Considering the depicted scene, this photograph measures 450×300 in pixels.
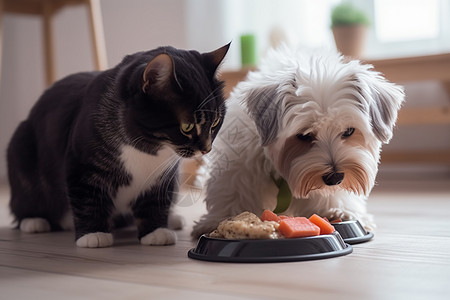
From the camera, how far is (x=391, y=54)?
4359 mm

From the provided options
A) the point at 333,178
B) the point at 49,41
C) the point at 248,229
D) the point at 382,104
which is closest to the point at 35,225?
the point at 248,229

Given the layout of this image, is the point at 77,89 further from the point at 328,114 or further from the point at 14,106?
the point at 14,106

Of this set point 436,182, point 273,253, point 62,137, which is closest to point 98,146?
point 62,137

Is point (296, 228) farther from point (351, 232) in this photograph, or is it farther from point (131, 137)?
point (131, 137)

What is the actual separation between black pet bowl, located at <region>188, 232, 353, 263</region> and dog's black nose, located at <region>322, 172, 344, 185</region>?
214 mm

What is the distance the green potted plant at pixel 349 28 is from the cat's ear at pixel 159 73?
2.62 meters

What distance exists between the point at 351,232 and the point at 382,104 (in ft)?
1.28

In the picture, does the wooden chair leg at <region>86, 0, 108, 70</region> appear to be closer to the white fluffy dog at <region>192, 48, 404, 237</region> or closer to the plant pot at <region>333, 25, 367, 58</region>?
the plant pot at <region>333, 25, 367, 58</region>

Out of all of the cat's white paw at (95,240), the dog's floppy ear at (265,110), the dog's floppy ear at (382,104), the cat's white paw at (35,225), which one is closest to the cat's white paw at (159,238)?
the cat's white paw at (95,240)

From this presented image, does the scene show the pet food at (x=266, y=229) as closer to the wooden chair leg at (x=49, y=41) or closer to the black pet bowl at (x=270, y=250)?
the black pet bowl at (x=270, y=250)

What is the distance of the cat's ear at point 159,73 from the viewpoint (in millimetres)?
1535

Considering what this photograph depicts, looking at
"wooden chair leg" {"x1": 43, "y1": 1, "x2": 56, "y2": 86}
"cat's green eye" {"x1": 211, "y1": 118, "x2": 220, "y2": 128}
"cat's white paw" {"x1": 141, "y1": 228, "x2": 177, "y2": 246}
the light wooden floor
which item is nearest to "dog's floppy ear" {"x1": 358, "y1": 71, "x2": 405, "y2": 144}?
the light wooden floor

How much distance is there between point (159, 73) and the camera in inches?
61.5

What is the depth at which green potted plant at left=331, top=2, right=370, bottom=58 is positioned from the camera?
13.0 feet
